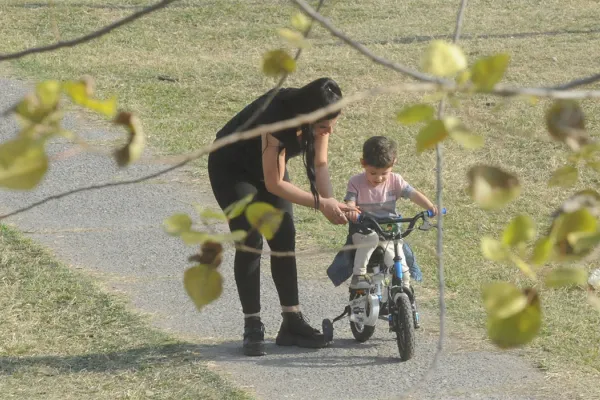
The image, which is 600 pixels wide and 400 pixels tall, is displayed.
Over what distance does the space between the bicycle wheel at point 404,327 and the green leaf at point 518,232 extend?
151 inches

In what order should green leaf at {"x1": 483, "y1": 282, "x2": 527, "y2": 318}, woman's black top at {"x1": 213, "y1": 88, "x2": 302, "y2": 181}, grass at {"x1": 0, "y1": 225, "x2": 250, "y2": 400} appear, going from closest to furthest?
green leaf at {"x1": 483, "y1": 282, "x2": 527, "y2": 318}
woman's black top at {"x1": 213, "y1": 88, "x2": 302, "y2": 181}
grass at {"x1": 0, "y1": 225, "x2": 250, "y2": 400}

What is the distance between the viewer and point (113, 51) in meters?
13.1

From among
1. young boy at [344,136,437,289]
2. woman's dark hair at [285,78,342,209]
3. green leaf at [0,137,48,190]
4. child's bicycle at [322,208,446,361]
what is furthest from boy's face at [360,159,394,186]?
green leaf at [0,137,48,190]

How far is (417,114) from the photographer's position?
1113 millimetres

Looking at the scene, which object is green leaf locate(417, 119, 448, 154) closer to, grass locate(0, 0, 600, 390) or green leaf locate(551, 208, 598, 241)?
green leaf locate(551, 208, 598, 241)

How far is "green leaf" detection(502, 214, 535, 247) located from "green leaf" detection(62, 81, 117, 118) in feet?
1.49

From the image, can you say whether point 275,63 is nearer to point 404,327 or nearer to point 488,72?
point 488,72

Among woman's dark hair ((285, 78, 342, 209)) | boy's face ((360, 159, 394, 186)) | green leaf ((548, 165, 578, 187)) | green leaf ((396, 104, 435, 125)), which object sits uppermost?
woman's dark hair ((285, 78, 342, 209))

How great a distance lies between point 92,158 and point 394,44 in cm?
561

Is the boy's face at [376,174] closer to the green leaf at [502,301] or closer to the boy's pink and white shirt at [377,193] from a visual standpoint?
the boy's pink and white shirt at [377,193]

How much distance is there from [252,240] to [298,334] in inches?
31.2

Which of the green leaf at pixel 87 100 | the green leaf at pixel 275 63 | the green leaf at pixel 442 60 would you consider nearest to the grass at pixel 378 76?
the green leaf at pixel 275 63

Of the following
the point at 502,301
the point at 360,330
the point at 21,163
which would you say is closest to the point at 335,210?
the point at 360,330

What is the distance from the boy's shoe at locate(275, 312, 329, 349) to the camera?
5.36 metres
